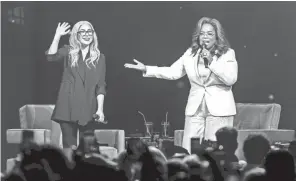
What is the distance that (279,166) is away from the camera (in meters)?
0.79

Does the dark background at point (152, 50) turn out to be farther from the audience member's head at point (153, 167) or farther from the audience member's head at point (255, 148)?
the audience member's head at point (153, 167)

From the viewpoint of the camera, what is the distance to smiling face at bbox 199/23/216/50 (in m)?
4.74

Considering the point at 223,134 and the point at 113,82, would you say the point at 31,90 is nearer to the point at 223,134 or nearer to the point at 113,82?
the point at 113,82

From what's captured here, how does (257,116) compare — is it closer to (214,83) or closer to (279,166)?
(214,83)

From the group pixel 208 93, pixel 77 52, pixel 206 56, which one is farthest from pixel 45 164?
pixel 77 52

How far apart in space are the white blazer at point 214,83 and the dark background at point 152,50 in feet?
4.28

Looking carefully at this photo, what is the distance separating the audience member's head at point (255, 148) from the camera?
113cm

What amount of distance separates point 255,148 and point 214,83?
11.6ft

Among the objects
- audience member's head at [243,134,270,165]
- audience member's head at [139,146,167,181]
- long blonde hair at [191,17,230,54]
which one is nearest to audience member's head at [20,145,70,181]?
audience member's head at [139,146,167,181]

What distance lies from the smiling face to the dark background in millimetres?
1268

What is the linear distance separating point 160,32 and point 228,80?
173 centimetres

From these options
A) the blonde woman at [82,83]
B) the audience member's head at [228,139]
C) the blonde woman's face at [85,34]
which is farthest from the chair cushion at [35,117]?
the audience member's head at [228,139]

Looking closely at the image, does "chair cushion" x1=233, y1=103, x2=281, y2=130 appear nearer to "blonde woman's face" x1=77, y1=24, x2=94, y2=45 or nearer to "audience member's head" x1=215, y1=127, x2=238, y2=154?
"blonde woman's face" x1=77, y1=24, x2=94, y2=45

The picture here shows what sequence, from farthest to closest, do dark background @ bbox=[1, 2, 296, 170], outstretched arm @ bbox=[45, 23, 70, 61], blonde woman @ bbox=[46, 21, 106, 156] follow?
dark background @ bbox=[1, 2, 296, 170] < outstretched arm @ bbox=[45, 23, 70, 61] < blonde woman @ bbox=[46, 21, 106, 156]
